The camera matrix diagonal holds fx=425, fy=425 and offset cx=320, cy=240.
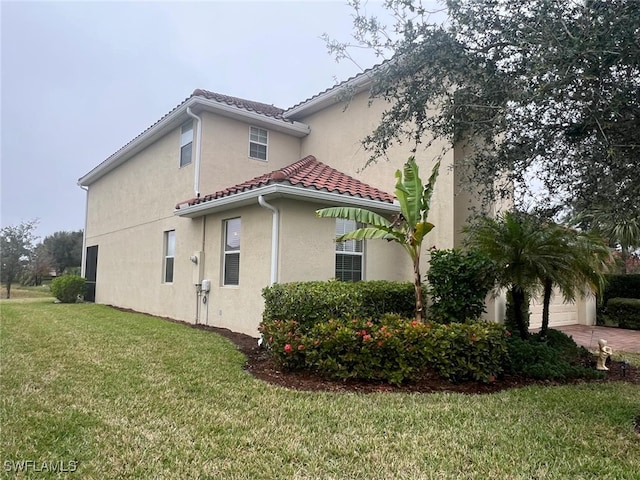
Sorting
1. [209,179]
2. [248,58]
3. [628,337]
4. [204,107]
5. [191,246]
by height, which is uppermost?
[248,58]

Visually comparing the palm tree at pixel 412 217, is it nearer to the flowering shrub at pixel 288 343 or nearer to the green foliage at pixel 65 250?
the flowering shrub at pixel 288 343

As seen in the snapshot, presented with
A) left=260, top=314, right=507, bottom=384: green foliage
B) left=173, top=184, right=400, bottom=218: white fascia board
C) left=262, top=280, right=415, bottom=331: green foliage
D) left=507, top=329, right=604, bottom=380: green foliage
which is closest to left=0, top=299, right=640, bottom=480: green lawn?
left=507, top=329, right=604, bottom=380: green foliage

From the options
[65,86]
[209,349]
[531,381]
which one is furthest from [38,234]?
[531,381]

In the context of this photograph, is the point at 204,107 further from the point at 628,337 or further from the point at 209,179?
the point at 628,337

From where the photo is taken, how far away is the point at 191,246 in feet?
44.7

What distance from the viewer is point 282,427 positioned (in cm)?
493

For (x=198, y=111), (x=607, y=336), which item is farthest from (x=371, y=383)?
(x=607, y=336)

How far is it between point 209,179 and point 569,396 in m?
11.0

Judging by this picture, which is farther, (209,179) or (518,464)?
(209,179)

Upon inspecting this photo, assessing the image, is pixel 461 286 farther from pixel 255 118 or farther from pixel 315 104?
pixel 255 118

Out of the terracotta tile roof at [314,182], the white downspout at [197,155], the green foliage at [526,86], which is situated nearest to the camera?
the green foliage at [526,86]

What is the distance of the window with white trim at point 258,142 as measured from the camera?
14.5m

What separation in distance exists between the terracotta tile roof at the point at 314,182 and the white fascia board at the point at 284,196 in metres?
0.13

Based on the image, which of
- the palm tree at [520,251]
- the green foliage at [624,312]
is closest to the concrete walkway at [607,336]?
the green foliage at [624,312]
